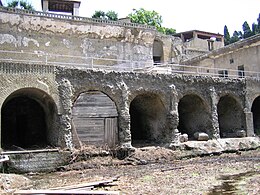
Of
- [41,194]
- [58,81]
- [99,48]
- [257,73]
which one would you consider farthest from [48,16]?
[41,194]

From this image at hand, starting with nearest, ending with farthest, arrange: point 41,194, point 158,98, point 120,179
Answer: point 41,194, point 120,179, point 158,98

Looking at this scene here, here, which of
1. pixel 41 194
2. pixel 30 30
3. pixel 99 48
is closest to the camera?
pixel 41 194

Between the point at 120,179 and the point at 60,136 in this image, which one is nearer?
the point at 120,179

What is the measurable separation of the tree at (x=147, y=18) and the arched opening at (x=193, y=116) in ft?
70.3

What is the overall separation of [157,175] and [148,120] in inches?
339

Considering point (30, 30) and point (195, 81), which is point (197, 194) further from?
point (30, 30)

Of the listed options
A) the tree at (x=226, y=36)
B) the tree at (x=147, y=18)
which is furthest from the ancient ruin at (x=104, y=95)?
the tree at (x=226, y=36)

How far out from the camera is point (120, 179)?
1251 centimetres

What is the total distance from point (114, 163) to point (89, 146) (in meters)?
1.67

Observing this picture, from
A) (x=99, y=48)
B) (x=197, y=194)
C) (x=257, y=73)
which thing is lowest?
(x=197, y=194)

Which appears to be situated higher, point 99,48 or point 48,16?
point 48,16

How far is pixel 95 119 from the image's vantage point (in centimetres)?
1792

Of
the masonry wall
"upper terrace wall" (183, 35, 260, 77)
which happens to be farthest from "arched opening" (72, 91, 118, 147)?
"upper terrace wall" (183, 35, 260, 77)

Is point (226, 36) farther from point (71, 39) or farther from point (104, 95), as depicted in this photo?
point (104, 95)
